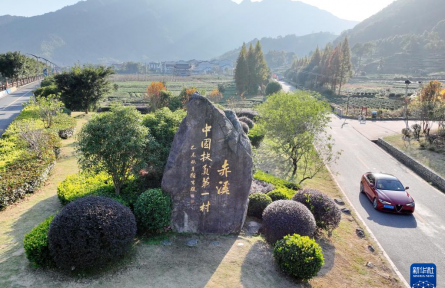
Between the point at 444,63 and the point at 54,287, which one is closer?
the point at 54,287

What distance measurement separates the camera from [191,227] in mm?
8828

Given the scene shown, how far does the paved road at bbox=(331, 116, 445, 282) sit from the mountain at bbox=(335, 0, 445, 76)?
3133 inches

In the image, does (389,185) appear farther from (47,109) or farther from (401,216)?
(47,109)

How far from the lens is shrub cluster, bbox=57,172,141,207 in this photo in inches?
360

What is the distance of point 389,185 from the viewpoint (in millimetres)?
12727

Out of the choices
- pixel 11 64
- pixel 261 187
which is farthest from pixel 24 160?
pixel 11 64

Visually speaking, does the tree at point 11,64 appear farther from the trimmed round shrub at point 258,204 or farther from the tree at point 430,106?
the tree at point 430,106

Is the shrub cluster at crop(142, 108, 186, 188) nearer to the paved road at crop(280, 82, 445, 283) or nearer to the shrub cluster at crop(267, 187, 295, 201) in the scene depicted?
the shrub cluster at crop(267, 187, 295, 201)

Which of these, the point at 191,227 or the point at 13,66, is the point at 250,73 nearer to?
the point at 13,66

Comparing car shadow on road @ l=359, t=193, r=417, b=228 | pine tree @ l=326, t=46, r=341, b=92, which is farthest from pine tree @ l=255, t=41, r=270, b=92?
car shadow on road @ l=359, t=193, r=417, b=228

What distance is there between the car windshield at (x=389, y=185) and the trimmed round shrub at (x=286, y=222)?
5.83 m

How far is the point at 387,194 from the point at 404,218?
3.42ft

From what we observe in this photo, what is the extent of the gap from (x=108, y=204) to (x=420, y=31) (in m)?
154

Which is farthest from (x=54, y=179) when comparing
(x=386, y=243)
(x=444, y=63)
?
(x=444, y=63)
